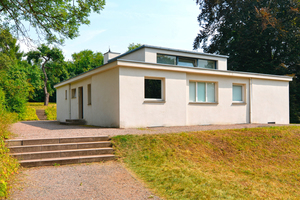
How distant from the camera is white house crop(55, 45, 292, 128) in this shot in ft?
41.9

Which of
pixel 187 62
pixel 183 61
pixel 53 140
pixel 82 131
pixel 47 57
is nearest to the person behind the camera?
pixel 53 140

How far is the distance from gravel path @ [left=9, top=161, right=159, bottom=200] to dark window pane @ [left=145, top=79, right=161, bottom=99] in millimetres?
6712

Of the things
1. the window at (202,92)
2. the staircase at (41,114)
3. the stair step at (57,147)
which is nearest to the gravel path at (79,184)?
the stair step at (57,147)

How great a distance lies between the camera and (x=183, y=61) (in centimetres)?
1658

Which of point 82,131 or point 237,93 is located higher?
point 237,93

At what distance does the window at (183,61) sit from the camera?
622 inches

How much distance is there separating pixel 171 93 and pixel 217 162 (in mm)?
6210

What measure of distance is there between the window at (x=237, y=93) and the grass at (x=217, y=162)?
4.99 metres

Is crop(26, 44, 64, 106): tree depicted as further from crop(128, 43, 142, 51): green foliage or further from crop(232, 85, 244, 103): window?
crop(232, 85, 244, 103): window

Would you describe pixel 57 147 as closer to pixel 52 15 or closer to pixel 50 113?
pixel 52 15

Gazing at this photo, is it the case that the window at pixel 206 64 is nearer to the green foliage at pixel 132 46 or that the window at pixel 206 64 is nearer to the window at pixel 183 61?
the window at pixel 183 61

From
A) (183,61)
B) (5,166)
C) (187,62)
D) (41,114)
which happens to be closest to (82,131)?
(5,166)

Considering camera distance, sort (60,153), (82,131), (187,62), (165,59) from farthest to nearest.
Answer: (187,62) < (165,59) < (82,131) < (60,153)

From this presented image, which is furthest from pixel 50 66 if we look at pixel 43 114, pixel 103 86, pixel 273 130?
pixel 273 130
